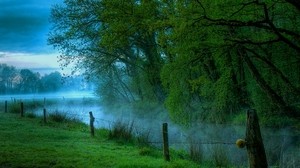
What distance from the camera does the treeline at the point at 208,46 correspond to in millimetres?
15812

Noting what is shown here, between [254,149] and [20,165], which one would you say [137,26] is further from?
[254,149]

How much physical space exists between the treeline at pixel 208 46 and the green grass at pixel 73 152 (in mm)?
5444

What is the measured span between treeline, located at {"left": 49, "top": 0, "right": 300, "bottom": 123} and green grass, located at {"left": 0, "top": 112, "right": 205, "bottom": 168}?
5.44 metres

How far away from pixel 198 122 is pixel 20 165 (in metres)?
14.8

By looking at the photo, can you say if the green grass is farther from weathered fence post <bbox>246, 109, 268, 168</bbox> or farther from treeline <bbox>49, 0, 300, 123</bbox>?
treeline <bbox>49, 0, 300, 123</bbox>

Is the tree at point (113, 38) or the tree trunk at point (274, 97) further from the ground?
the tree at point (113, 38)

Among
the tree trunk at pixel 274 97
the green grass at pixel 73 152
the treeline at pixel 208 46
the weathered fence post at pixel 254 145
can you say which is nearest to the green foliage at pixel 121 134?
the green grass at pixel 73 152

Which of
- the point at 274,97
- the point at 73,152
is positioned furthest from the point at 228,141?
the point at 73,152

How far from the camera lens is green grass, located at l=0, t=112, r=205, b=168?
11.1m

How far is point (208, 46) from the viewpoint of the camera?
60.6 ft

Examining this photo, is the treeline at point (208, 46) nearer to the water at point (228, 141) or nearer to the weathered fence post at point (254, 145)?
the water at point (228, 141)

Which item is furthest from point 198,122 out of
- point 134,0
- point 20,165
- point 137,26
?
point 20,165

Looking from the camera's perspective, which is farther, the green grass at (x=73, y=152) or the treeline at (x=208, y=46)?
the treeline at (x=208, y=46)

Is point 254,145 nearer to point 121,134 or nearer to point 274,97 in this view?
point 121,134
